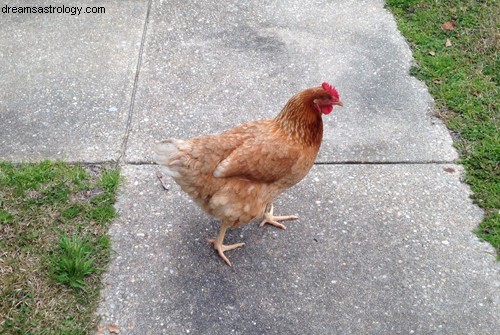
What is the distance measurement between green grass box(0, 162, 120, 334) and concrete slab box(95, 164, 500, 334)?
0.48ft

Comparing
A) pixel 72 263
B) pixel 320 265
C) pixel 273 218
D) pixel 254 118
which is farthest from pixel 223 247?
pixel 254 118

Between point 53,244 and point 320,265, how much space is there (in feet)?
6.53

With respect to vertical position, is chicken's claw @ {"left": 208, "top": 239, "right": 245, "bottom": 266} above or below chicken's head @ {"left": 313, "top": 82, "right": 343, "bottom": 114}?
below

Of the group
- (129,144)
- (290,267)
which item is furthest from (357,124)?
(129,144)

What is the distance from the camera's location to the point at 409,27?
5781 millimetres

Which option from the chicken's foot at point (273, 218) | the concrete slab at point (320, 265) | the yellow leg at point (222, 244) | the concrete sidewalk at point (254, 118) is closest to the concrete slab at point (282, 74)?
the concrete sidewalk at point (254, 118)

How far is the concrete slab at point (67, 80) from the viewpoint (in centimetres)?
434

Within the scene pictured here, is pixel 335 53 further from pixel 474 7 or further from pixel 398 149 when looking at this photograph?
pixel 474 7

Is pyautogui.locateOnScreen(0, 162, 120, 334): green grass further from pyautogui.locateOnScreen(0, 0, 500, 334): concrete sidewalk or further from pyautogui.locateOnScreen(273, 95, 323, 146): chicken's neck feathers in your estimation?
pyautogui.locateOnScreen(273, 95, 323, 146): chicken's neck feathers

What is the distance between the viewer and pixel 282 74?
17.0 feet

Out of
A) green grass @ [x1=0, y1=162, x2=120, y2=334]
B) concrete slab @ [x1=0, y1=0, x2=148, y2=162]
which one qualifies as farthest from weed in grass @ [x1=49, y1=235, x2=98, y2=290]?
concrete slab @ [x1=0, y1=0, x2=148, y2=162]

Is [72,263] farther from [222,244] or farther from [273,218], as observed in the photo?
[273,218]

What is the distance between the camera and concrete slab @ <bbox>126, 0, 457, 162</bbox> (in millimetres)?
4520

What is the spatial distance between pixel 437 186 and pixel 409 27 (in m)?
2.51
